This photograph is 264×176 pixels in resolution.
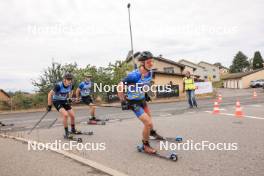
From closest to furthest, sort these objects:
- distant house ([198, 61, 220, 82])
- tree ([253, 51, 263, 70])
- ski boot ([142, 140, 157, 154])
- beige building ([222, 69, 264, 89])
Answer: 1. ski boot ([142, 140, 157, 154])
2. beige building ([222, 69, 264, 89])
3. distant house ([198, 61, 220, 82])
4. tree ([253, 51, 263, 70])

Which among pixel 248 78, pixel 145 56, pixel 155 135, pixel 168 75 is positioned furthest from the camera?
pixel 248 78

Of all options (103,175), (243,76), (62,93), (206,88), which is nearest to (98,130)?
(62,93)

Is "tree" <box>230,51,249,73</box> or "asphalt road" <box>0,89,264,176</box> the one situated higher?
"tree" <box>230,51,249,73</box>

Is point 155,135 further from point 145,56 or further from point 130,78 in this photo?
point 145,56

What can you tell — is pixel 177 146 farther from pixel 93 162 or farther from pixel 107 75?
pixel 107 75

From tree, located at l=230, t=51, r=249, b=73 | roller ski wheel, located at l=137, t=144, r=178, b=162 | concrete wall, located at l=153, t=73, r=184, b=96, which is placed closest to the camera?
roller ski wheel, located at l=137, t=144, r=178, b=162

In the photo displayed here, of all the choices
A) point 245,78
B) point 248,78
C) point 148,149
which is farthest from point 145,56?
point 248,78

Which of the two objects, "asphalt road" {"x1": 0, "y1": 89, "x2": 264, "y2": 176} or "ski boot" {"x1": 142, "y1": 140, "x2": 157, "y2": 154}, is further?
"ski boot" {"x1": 142, "y1": 140, "x2": 157, "y2": 154}

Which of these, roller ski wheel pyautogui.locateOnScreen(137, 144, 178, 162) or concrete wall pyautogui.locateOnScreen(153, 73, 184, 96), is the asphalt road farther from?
concrete wall pyautogui.locateOnScreen(153, 73, 184, 96)

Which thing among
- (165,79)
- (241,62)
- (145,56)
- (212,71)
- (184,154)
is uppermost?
(241,62)

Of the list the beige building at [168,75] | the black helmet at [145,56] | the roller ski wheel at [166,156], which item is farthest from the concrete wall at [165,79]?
the black helmet at [145,56]

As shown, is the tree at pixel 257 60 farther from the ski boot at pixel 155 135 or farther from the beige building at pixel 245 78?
the ski boot at pixel 155 135

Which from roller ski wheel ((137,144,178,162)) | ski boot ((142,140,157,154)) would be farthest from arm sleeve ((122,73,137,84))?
roller ski wheel ((137,144,178,162))

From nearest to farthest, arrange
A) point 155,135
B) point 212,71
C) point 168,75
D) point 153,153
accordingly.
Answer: point 153,153 < point 155,135 < point 168,75 < point 212,71
